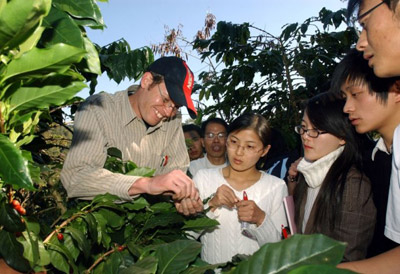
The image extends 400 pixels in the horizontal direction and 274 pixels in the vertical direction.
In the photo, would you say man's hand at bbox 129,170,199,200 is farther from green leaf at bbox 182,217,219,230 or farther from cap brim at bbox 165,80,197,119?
cap brim at bbox 165,80,197,119

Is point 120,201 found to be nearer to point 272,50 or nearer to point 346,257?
point 346,257

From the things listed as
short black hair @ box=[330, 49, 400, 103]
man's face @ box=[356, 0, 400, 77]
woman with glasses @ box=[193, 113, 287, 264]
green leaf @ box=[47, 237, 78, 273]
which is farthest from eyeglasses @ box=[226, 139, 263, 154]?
green leaf @ box=[47, 237, 78, 273]

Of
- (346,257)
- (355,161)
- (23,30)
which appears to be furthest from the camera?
(355,161)

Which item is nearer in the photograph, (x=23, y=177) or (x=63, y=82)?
(x=23, y=177)

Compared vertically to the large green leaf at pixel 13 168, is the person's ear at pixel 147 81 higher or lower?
higher

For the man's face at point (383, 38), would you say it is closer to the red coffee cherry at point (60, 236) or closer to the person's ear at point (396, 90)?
the person's ear at point (396, 90)

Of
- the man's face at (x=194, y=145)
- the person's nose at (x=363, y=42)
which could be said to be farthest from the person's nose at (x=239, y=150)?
the man's face at (x=194, y=145)

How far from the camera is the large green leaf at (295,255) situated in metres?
0.68

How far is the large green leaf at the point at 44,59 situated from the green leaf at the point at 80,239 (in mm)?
587

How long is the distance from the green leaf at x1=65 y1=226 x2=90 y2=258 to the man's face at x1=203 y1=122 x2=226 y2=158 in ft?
10.9

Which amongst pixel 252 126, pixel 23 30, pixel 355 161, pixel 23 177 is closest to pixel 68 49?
pixel 23 30

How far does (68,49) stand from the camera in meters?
0.69

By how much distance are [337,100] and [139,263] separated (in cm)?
177

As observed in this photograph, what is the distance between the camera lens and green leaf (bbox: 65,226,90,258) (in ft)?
3.73
